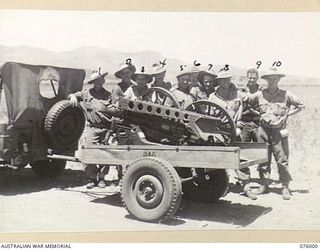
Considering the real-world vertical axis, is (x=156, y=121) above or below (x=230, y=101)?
below

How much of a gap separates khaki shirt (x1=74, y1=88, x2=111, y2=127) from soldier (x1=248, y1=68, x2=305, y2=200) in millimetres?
1940

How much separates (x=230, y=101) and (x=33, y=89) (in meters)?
Answer: 2.55

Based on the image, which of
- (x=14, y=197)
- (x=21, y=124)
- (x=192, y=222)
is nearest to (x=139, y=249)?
(x=192, y=222)

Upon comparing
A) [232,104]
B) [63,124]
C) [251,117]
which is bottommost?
[63,124]

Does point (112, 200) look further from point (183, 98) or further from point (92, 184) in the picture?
point (183, 98)

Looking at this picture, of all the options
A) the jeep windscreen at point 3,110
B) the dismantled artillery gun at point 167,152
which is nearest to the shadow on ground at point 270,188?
the dismantled artillery gun at point 167,152

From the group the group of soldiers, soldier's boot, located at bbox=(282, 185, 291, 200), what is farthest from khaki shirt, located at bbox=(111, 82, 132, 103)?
soldier's boot, located at bbox=(282, 185, 291, 200)

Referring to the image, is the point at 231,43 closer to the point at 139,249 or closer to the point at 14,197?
the point at 139,249

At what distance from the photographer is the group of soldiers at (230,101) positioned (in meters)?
6.38

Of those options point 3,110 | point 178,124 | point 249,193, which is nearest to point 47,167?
point 3,110

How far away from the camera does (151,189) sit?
5371 mm

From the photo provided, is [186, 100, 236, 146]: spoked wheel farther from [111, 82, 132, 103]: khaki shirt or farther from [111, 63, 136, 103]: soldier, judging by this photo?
[111, 63, 136, 103]: soldier

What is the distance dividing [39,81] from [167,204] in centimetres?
267

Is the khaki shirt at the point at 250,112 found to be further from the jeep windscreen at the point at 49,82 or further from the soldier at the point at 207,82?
the jeep windscreen at the point at 49,82
